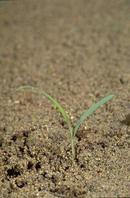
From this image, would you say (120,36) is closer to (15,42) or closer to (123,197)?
(15,42)

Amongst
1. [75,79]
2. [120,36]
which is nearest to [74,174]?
[75,79]

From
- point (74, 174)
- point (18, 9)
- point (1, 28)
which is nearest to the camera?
point (74, 174)

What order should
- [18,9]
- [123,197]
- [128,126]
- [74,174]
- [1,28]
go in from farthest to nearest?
[18,9]
[1,28]
[128,126]
[74,174]
[123,197]

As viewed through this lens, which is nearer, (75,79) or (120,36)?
(75,79)

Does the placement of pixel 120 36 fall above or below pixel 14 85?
above

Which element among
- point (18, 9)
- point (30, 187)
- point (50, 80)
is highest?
point (18, 9)

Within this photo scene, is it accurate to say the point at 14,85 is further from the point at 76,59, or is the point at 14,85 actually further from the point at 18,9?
the point at 18,9
